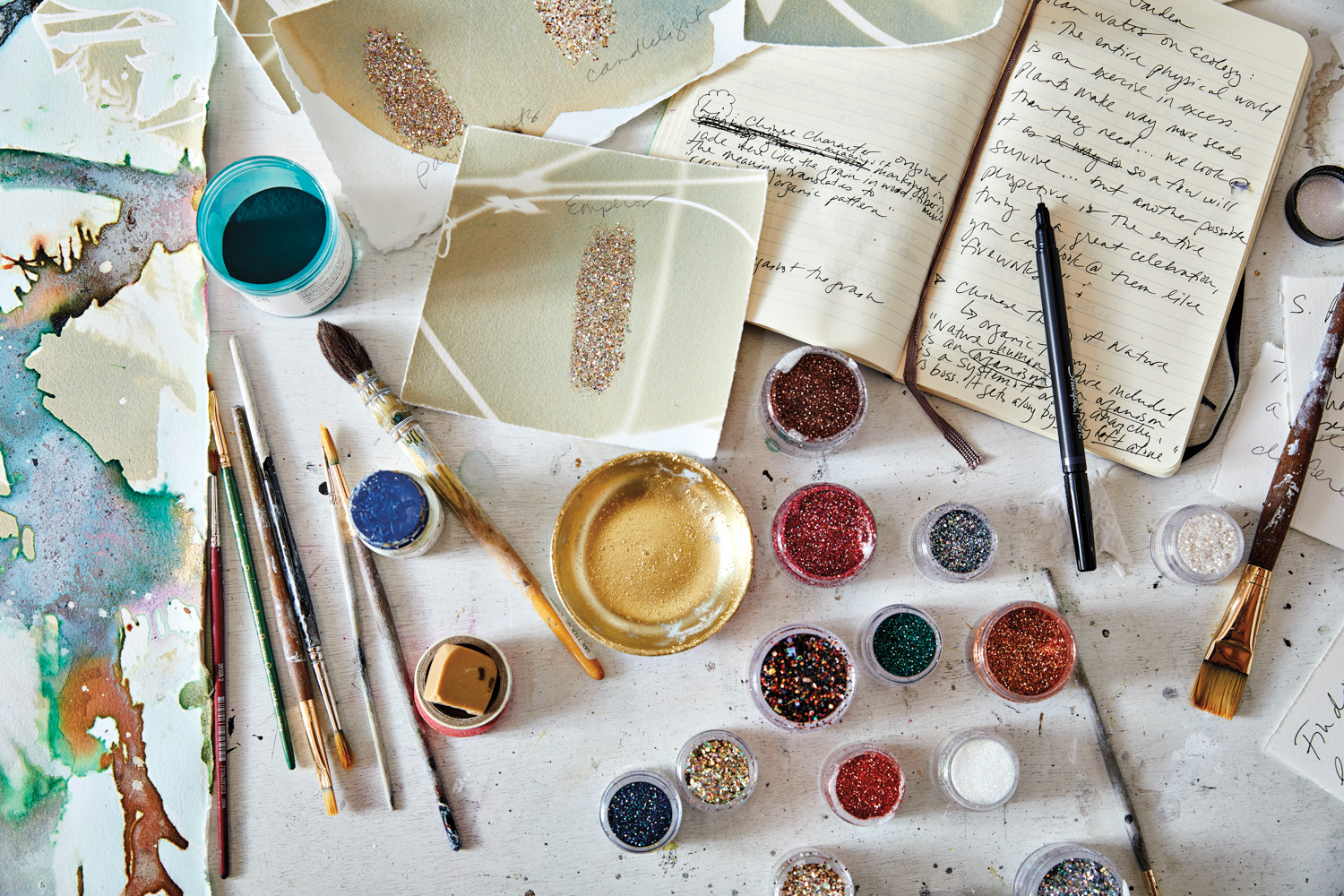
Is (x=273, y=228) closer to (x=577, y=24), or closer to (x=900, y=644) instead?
(x=577, y=24)

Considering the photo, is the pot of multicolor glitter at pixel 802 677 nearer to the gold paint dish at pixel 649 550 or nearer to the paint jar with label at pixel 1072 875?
the gold paint dish at pixel 649 550

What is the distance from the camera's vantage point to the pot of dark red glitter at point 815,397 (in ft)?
2.92

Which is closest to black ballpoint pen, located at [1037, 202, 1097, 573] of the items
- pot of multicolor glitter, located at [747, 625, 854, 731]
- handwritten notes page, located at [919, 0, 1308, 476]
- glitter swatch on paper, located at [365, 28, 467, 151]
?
handwritten notes page, located at [919, 0, 1308, 476]

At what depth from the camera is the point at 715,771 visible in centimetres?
86

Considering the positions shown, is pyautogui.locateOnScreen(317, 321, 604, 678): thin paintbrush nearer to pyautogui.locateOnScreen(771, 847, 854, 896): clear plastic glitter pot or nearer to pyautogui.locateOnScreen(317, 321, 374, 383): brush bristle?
pyautogui.locateOnScreen(317, 321, 374, 383): brush bristle

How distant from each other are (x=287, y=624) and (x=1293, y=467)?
112 centimetres

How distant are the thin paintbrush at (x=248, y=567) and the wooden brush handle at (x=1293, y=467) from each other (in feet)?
3.55

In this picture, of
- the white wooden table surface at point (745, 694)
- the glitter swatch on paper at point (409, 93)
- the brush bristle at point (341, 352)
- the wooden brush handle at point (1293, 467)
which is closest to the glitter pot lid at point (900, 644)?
the white wooden table surface at point (745, 694)

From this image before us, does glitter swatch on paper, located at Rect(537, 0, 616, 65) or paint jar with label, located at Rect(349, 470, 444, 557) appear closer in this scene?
paint jar with label, located at Rect(349, 470, 444, 557)

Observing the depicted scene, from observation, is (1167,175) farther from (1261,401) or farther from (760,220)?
(760,220)

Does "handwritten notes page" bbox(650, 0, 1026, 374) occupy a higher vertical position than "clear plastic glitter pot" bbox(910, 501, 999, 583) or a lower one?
higher

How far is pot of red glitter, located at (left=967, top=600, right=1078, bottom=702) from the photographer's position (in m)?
0.87

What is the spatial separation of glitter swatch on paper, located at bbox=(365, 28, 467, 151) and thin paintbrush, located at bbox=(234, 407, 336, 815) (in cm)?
37

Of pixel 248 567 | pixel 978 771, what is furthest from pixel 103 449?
pixel 978 771
